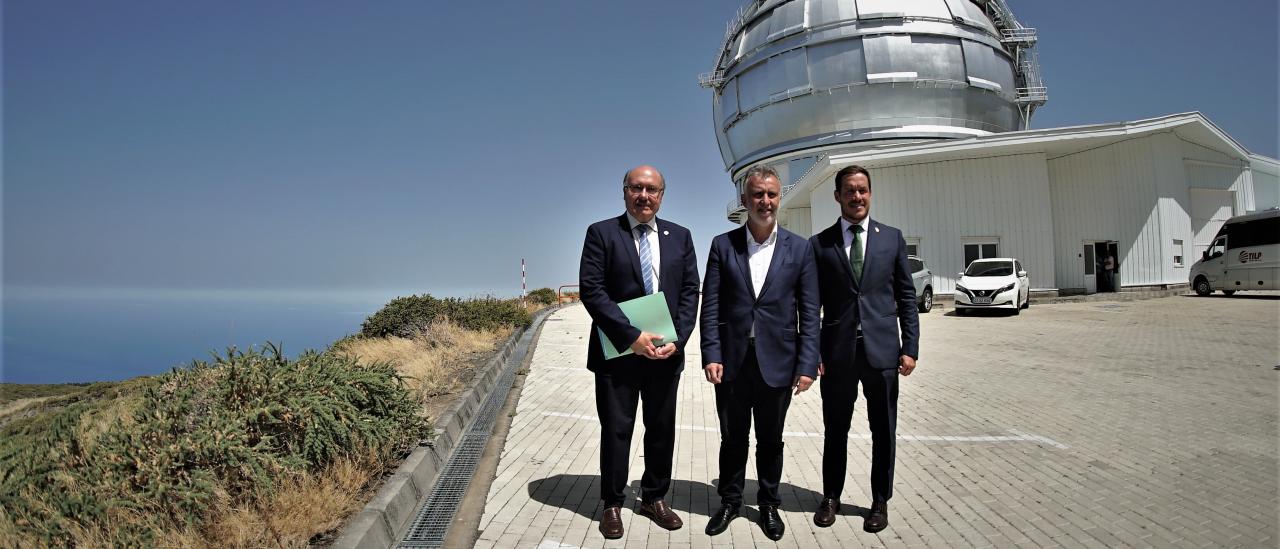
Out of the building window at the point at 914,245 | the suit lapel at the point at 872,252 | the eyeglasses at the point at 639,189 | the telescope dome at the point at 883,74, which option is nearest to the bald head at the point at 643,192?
the eyeglasses at the point at 639,189

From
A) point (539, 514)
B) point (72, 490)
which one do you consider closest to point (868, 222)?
point (539, 514)

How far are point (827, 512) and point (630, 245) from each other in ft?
6.34

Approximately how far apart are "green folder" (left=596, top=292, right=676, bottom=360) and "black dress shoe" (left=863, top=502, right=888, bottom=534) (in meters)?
1.51

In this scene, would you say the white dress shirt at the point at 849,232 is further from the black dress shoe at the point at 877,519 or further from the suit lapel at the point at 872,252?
the black dress shoe at the point at 877,519

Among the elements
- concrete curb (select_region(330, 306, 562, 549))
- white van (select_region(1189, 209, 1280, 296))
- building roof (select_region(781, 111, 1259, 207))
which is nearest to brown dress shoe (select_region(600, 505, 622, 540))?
concrete curb (select_region(330, 306, 562, 549))

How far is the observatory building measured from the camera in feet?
66.8

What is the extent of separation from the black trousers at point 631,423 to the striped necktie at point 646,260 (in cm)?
49

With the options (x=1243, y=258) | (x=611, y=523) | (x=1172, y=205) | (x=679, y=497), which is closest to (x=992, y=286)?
(x=1243, y=258)

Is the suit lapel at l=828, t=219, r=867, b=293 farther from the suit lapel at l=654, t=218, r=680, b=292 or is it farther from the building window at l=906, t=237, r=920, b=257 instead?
the building window at l=906, t=237, r=920, b=257

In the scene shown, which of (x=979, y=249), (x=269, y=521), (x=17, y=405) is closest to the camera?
(x=269, y=521)

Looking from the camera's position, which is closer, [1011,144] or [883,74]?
[1011,144]

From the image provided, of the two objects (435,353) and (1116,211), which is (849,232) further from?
(1116,211)

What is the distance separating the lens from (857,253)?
3.51 metres

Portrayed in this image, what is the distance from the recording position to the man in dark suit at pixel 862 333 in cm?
343
